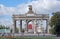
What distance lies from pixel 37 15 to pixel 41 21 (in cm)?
542

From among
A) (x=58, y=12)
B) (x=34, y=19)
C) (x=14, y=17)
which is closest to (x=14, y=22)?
(x=14, y=17)

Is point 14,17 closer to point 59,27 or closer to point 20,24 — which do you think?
point 20,24

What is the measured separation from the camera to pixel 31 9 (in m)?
103

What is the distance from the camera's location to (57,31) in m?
76.8

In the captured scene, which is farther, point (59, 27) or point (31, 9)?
point (31, 9)

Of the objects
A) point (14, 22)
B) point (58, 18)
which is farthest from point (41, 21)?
point (58, 18)

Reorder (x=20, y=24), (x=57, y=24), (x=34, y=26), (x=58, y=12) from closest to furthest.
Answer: (x=57, y=24) < (x=58, y=12) < (x=34, y=26) < (x=20, y=24)

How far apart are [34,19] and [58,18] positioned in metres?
26.8

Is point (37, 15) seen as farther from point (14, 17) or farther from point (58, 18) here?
point (58, 18)

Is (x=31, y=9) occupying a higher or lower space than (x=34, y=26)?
higher

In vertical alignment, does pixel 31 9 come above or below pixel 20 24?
above

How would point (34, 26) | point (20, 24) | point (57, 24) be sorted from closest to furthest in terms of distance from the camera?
point (57, 24), point (34, 26), point (20, 24)

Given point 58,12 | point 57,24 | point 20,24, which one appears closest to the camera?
point 57,24

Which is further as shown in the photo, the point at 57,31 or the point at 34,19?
the point at 34,19
